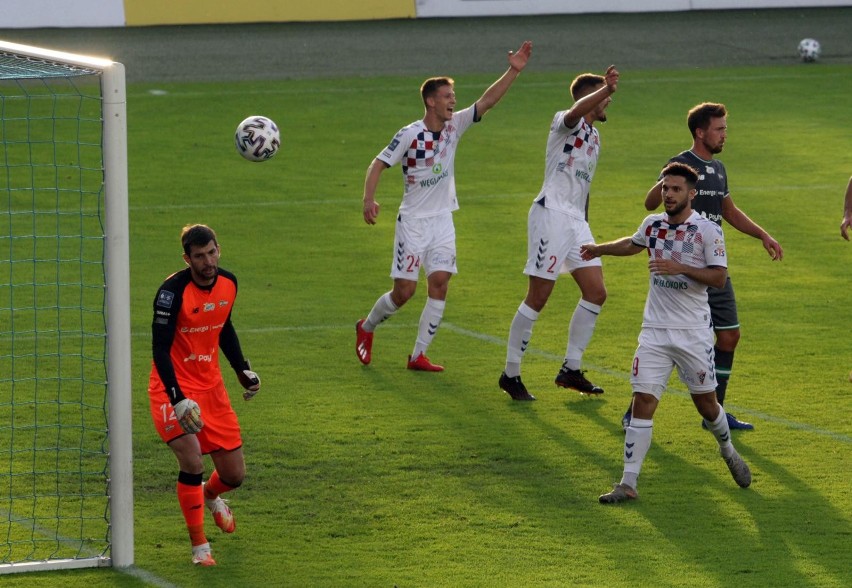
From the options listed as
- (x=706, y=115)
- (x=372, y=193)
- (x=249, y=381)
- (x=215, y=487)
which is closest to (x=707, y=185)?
(x=706, y=115)

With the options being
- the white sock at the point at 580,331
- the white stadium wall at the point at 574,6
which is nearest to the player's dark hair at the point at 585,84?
the white sock at the point at 580,331

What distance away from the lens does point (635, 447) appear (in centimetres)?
836

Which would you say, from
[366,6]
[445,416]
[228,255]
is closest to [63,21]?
[366,6]

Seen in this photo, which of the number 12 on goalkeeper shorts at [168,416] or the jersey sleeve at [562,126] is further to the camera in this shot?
the jersey sleeve at [562,126]

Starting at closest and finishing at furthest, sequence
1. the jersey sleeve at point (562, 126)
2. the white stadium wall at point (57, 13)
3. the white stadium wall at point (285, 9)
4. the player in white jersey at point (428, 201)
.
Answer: the jersey sleeve at point (562, 126)
the player in white jersey at point (428, 201)
the white stadium wall at point (57, 13)
the white stadium wall at point (285, 9)

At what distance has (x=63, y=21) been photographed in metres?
27.1

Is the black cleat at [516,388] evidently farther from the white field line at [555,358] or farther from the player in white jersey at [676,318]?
the player in white jersey at [676,318]

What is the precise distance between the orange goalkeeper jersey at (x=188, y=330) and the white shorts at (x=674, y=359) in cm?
248

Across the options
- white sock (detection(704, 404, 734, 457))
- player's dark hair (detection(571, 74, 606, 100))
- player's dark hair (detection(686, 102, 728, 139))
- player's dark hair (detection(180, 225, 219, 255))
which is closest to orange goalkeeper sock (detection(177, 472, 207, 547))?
player's dark hair (detection(180, 225, 219, 255))

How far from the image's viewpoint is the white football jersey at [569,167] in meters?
10.5

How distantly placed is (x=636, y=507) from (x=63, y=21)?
21495mm

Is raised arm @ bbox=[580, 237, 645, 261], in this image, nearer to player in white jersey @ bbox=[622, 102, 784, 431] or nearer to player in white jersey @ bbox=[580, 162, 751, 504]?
player in white jersey @ bbox=[580, 162, 751, 504]

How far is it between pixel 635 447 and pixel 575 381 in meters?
2.34

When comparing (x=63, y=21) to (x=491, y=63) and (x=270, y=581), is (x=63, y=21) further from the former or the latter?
(x=270, y=581)
